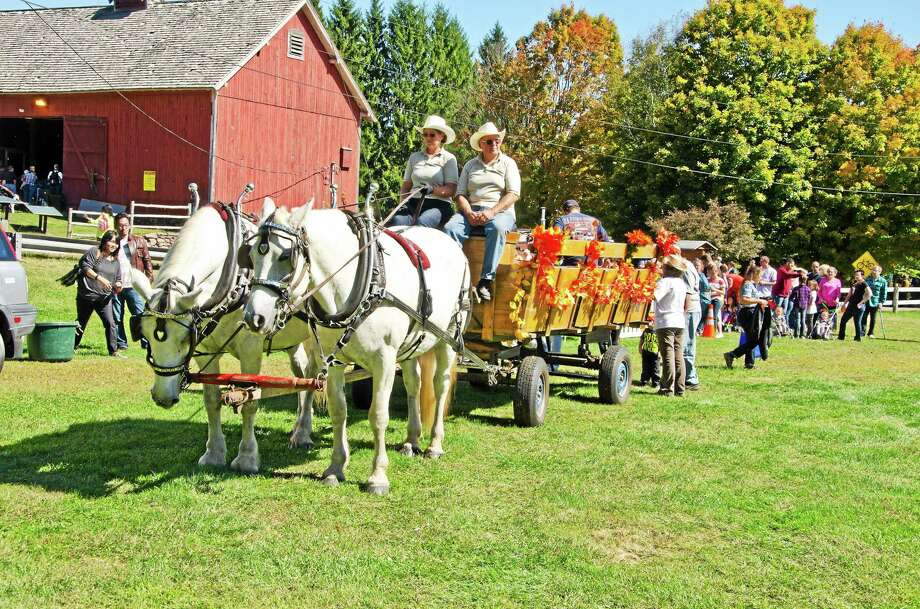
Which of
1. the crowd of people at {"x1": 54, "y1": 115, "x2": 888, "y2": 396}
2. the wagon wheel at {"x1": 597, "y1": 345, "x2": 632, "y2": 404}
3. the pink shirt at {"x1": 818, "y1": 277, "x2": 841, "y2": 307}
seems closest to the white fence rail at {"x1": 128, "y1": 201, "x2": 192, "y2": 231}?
the crowd of people at {"x1": 54, "y1": 115, "x2": 888, "y2": 396}

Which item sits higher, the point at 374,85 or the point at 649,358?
the point at 374,85

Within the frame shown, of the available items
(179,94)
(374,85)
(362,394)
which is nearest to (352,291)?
(362,394)

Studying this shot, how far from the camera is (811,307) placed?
77.3ft

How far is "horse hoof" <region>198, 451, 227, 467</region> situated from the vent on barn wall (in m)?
30.8

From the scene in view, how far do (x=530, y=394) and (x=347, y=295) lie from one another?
3.37 meters

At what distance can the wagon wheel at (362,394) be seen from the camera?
1033 centimetres

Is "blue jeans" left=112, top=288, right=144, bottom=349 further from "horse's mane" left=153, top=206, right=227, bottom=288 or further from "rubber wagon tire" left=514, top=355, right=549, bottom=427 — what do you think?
"horse's mane" left=153, top=206, right=227, bottom=288

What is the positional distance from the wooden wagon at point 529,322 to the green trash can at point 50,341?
5.87 metres

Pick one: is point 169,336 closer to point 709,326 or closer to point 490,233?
point 490,233

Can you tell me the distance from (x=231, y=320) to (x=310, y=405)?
1.47 meters

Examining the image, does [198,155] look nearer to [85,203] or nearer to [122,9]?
[85,203]

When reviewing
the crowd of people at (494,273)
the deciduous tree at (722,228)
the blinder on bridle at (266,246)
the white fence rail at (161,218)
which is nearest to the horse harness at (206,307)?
the blinder on bridle at (266,246)

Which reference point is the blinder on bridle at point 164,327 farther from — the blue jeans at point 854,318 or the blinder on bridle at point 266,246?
the blue jeans at point 854,318

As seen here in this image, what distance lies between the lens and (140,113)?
99.6 feet
